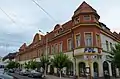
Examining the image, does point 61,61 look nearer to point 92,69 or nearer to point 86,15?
point 92,69

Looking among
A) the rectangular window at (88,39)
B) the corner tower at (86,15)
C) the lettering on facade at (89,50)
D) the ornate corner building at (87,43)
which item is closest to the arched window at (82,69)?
the ornate corner building at (87,43)

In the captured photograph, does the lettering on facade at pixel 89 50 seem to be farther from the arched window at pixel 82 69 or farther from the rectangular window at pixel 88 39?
the arched window at pixel 82 69

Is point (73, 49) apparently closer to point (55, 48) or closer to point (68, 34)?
point (68, 34)

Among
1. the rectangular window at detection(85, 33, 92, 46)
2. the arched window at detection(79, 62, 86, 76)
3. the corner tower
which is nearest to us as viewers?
the rectangular window at detection(85, 33, 92, 46)

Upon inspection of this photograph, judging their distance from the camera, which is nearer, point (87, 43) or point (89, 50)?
point (89, 50)

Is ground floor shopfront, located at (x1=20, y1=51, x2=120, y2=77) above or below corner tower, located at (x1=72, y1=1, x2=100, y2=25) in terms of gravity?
below

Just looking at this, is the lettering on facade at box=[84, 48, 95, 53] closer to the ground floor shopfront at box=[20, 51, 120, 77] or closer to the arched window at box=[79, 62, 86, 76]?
the ground floor shopfront at box=[20, 51, 120, 77]

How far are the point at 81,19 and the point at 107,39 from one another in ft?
24.6

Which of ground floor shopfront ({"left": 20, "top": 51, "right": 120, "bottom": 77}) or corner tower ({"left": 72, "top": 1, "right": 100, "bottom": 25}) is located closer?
ground floor shopfront ({"left": 20, "top": 51, "right": 120, "bottom": 77})

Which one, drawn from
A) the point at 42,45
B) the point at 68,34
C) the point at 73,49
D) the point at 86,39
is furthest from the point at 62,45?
the point at 42,45

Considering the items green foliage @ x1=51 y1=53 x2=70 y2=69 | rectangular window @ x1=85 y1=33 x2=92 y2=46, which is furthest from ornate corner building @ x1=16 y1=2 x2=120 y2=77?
green foliage @ x1=51 y1=53 x2=70 y2=69

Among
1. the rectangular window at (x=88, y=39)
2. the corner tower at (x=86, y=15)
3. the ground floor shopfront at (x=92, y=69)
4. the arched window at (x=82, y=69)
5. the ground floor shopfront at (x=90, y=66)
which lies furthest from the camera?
the corner tower at (x=86, y=15)

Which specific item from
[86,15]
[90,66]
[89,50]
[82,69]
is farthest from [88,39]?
[82,69]

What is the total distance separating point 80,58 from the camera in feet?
98.6
